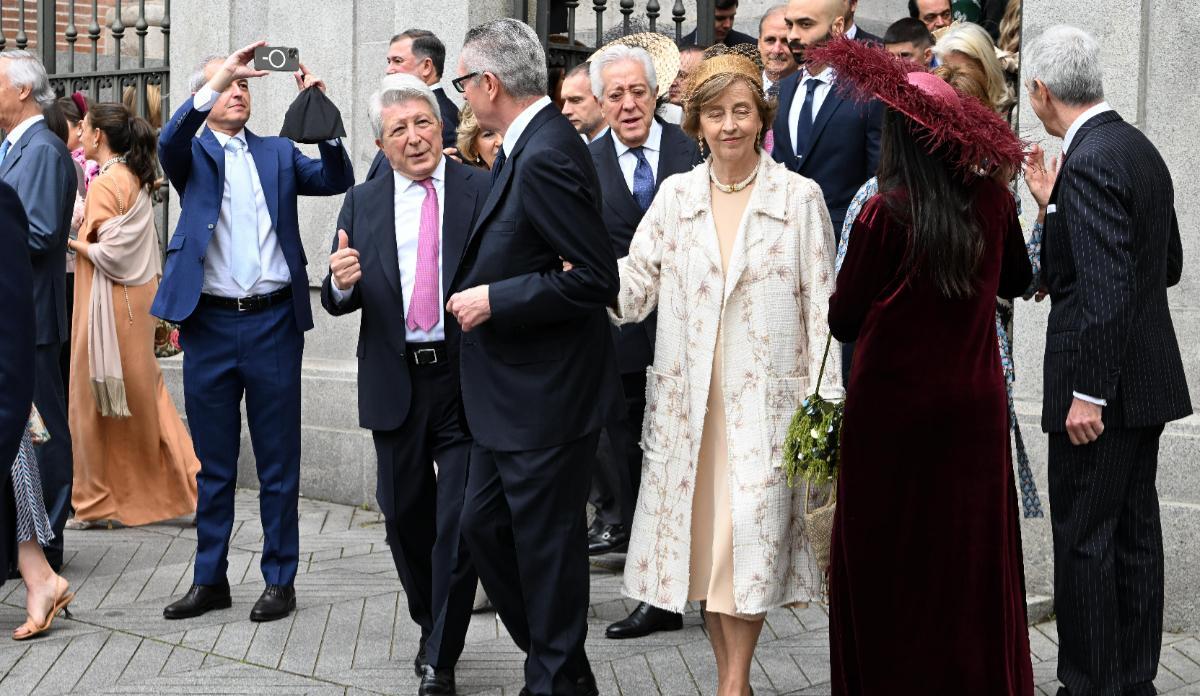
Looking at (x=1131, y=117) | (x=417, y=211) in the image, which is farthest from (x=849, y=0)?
(x=417, y=211)

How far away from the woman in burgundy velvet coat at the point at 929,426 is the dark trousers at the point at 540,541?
0.86 meters

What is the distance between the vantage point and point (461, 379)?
504 cm

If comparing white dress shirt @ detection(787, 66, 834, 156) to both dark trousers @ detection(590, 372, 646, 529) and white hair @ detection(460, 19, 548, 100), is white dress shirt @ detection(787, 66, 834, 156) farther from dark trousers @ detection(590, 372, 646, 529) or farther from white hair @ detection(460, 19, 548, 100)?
white hair @ detection(460, 19, 548, 100)

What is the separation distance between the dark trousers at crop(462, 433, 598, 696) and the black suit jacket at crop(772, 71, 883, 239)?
79.6 inches

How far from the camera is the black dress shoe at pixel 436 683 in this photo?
534cm

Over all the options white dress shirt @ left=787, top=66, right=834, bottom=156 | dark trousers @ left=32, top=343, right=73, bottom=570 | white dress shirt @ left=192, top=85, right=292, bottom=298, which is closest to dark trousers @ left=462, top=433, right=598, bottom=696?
white dress shirt @ left=192, top=85, right=292, bottom=298

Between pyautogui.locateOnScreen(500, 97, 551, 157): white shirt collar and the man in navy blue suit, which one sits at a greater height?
pyautogui.locateOnScreen(500, 97, 551, 157): white shirt collar

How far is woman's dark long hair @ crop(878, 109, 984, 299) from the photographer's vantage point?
434 cm

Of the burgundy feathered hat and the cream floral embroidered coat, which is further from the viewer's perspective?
the cream floral embroidered coat

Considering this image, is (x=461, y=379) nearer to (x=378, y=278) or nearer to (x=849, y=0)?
(x=378, y=278)

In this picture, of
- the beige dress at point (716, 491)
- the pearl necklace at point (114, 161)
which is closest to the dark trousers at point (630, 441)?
the beige dress at point (716, 491)

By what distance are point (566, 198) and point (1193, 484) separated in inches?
109

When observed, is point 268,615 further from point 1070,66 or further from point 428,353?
point 1070,66

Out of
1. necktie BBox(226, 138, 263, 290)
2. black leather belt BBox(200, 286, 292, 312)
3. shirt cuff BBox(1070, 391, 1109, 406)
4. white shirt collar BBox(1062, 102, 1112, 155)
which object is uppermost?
white shirt collar BBox(1062, 102, 1112, 155)
